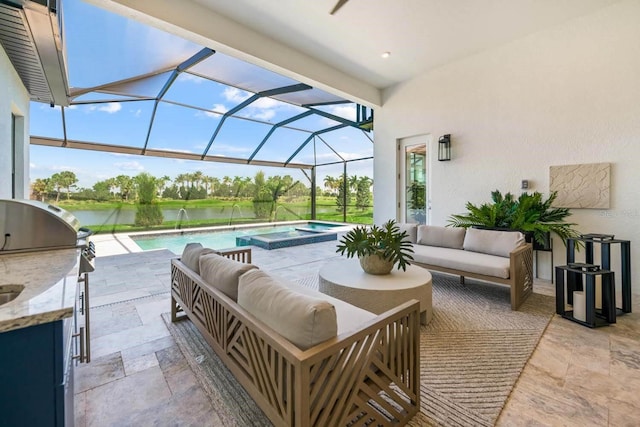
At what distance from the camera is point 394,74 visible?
17.5ft

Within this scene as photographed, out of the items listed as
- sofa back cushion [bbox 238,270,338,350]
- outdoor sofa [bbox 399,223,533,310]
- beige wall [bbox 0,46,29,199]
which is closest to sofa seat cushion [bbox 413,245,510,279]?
outdoor sofa [bbox 399,223,533,310]

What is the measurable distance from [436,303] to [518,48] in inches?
157

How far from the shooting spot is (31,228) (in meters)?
1.79

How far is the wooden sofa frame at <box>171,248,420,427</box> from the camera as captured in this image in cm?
113

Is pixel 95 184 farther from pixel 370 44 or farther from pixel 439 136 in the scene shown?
pixel 439 136

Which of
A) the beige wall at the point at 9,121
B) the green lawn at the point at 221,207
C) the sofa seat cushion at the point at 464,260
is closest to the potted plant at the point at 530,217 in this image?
the sofa seat cushion at the point at 464,260

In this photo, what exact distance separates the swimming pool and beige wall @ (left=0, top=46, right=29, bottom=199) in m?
3.34

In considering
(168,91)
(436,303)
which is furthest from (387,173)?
(168,91)

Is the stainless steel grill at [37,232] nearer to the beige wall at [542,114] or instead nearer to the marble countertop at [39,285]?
the marble countertop at [39,285]

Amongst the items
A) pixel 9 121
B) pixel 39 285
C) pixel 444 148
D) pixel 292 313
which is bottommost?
pixel 292 313

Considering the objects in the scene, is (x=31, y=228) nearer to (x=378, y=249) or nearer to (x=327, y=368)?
(x=327, y=368)

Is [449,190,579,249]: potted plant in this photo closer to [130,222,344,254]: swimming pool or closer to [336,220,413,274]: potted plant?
[336,220,413,274]: potted plant

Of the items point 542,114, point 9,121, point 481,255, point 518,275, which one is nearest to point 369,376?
point 518,275

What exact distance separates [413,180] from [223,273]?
480 cm
